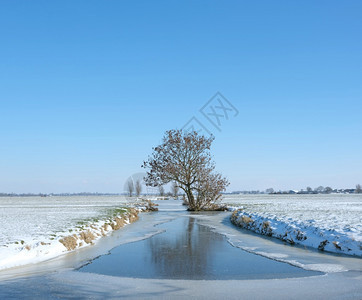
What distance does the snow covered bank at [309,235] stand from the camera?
A: 40.5 feet

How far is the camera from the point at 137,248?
13953mm

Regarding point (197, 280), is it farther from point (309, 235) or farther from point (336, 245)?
point (309, 235)

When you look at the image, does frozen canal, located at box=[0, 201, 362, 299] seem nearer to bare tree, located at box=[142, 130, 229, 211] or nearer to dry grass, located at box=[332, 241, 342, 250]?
dry grass, located at box=[332, 241, 342, 250]

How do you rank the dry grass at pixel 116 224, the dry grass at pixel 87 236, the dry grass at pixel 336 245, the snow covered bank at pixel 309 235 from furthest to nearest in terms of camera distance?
the dry grass at pixel 116 224 → the dry grass at pixel 87 236 → the dry grass at pixel 336 245 → the snow covered bank at pixel 309 235

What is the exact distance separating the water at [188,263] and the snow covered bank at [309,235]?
3185 millimetres

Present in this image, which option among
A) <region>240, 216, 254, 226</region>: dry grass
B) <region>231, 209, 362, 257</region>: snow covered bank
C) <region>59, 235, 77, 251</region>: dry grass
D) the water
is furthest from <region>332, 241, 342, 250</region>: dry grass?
<region>59, 235, 77, 251</region>: dry grass

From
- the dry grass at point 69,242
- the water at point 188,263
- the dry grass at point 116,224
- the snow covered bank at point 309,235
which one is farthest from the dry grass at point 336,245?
the dry grass at point 116,224

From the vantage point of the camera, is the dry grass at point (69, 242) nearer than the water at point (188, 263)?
No

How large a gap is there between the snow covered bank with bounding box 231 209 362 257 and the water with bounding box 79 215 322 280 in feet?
10.4

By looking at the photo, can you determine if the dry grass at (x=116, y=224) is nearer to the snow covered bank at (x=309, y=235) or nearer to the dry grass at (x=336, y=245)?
the snow covered bank at (x=309, y=235)

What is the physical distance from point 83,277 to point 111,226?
1265cm

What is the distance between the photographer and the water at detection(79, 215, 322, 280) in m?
9.23

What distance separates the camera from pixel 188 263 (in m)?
10.7

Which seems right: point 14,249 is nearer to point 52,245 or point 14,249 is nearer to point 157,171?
point 52,245
